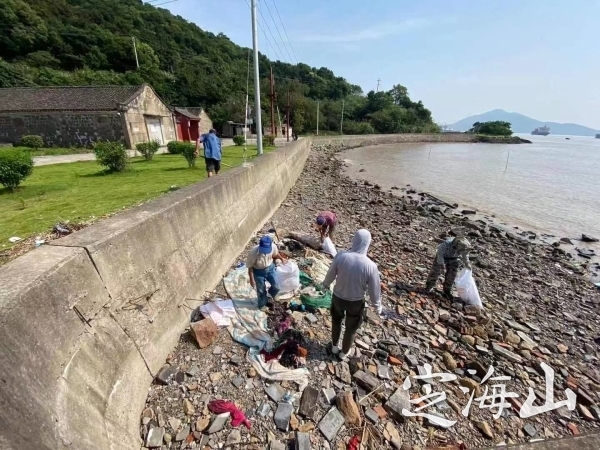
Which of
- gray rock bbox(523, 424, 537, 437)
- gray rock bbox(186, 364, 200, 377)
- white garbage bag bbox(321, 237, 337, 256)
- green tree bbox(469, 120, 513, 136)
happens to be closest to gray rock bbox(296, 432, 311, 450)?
gray rock bbox(186, 364, 200, 377)

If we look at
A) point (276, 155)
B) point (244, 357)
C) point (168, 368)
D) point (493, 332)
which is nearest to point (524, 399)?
point (493, 332)

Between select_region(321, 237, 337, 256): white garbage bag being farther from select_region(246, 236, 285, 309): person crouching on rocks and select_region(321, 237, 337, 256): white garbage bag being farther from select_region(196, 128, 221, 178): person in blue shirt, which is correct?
select_region(196, 128, 221, 178): person in blue shirt

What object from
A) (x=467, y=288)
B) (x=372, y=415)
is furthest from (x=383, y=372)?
(x=467, y=288)

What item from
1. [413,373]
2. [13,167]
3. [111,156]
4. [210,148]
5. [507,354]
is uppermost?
[210,148]

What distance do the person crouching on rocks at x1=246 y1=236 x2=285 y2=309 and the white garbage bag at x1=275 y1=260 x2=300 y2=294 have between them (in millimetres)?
172

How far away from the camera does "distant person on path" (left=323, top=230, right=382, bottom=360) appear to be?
3666 mm

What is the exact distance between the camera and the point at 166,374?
376 cm

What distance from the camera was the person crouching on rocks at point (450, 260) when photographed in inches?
229

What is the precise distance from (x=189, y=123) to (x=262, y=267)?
35.8 metres

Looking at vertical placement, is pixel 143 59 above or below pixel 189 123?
above

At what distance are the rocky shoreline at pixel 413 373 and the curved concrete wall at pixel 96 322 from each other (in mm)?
513

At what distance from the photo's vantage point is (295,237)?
810cm

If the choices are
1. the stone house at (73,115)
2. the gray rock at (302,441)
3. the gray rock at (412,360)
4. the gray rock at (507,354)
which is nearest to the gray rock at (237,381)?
the gray rock at (302,441)

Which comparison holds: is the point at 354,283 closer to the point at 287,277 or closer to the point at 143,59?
the point at 287,277
